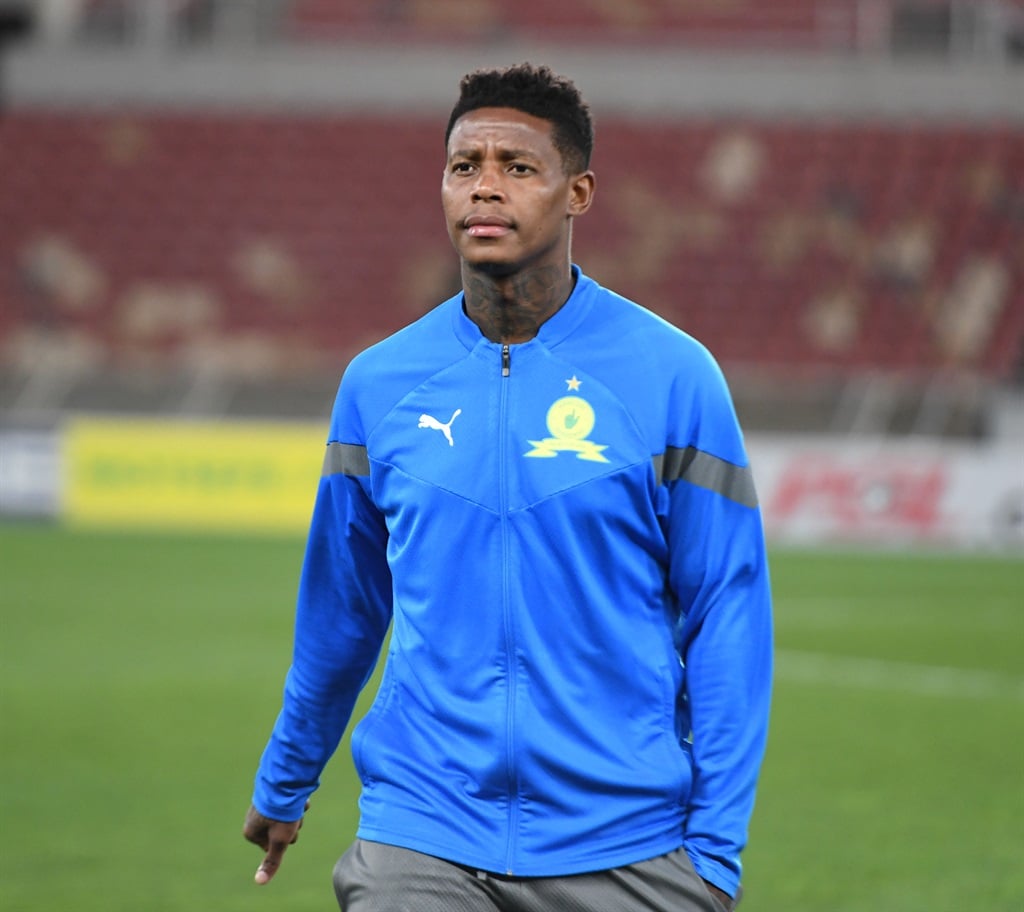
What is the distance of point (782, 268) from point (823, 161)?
7.24 ft

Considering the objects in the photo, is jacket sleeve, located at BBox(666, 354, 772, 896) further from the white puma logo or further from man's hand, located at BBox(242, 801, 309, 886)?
man's hand, located at BBox(242, 801, 309, 886)

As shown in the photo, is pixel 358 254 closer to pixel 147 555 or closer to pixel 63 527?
pixel 63 527

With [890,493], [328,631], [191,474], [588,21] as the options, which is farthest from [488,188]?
[588,21]

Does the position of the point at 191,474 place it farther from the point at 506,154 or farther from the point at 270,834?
the point at 506,154

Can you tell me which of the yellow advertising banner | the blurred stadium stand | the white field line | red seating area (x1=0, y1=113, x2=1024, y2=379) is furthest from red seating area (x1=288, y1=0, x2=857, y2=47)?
the white field line

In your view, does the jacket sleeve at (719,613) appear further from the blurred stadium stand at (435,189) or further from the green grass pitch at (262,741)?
the blurred stadium stand at (435,189)

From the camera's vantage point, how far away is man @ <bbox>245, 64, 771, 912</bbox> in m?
2.60

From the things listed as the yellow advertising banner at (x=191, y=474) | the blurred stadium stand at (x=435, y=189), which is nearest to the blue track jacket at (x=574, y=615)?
the yellow advertising banner at (x=191, y=474)

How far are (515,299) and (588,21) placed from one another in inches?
1002

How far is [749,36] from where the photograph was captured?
26688 millimetres

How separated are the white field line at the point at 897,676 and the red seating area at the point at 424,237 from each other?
1152 centimetres

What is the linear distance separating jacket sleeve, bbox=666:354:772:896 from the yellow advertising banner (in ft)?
58.2

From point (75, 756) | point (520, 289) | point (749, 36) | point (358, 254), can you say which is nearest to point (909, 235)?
point (749, 36)

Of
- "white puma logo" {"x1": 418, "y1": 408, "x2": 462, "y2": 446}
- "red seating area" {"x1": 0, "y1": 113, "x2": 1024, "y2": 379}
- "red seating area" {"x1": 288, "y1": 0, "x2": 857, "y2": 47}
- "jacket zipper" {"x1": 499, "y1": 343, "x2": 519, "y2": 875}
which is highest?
"red seating area" {"x1": 288, "y1": 0, "x2": 857, "y2": 47}
